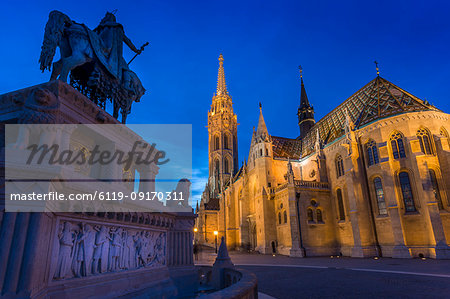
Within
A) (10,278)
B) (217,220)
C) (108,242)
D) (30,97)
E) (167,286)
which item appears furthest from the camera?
(217,220)

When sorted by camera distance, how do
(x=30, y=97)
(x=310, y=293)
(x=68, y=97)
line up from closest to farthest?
(x=30, y=97)
(x=68, y=97)
(x=310, y=293)

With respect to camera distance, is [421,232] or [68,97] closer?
[68,97]

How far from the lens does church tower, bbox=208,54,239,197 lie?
64688 mm

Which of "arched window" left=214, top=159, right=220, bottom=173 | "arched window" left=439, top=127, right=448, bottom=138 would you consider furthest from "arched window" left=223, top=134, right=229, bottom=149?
"arched window" left=439, top=127, right=448, bottom=138

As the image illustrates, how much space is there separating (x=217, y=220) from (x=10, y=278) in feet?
177

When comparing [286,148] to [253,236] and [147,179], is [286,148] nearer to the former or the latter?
[253,236]

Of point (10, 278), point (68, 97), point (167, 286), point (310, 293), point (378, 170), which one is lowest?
point (310, 293)

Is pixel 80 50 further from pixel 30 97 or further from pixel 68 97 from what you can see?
pixel 30 97

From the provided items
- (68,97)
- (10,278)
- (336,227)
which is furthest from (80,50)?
(336,227)

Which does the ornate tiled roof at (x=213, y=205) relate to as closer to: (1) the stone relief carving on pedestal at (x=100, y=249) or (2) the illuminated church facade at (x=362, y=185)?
(2) the illuminated church facade at (x=362, y=185)

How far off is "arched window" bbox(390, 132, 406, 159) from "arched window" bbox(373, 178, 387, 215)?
2.99 metres

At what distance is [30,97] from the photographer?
5.23 meters

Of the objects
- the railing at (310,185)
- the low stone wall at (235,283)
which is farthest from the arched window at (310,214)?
the low stone wall at (235,283)

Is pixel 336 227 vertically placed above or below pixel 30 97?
below
